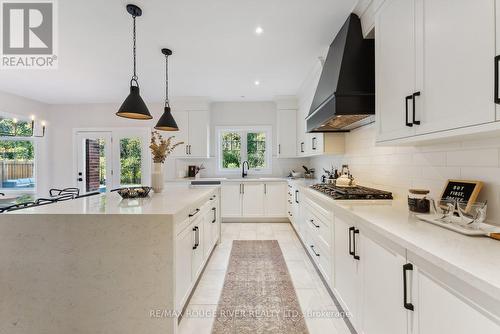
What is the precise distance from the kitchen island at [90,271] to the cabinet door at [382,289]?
47.8 inches

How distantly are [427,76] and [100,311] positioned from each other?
8.06 ft

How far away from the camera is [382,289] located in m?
1.20

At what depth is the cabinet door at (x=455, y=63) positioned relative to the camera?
927 mm

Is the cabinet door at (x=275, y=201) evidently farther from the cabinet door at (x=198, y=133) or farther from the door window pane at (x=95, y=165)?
the door window pane at (x=95, y=165)

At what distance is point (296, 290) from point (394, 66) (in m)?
2.07

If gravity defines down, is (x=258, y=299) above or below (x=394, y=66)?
below

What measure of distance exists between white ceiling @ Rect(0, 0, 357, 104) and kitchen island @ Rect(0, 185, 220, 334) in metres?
1.90

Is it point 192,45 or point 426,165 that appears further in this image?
point 192,45

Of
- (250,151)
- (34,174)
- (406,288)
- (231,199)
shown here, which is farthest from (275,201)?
(34,174)

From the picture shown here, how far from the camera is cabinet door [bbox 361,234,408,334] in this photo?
107cm

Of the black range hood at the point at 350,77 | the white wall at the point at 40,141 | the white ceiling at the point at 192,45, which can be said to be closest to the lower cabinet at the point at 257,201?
the white ceiling at the point at 192,45

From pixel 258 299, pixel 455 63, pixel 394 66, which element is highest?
pixel 394 66

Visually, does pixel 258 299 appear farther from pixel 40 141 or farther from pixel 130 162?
pixel 40 141

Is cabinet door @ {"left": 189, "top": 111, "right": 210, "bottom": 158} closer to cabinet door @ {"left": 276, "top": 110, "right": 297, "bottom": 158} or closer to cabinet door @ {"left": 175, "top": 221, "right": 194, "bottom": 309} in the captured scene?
cabinet door @ {"left": 276, "top": 110, "right": 297, "bottom": 158}
